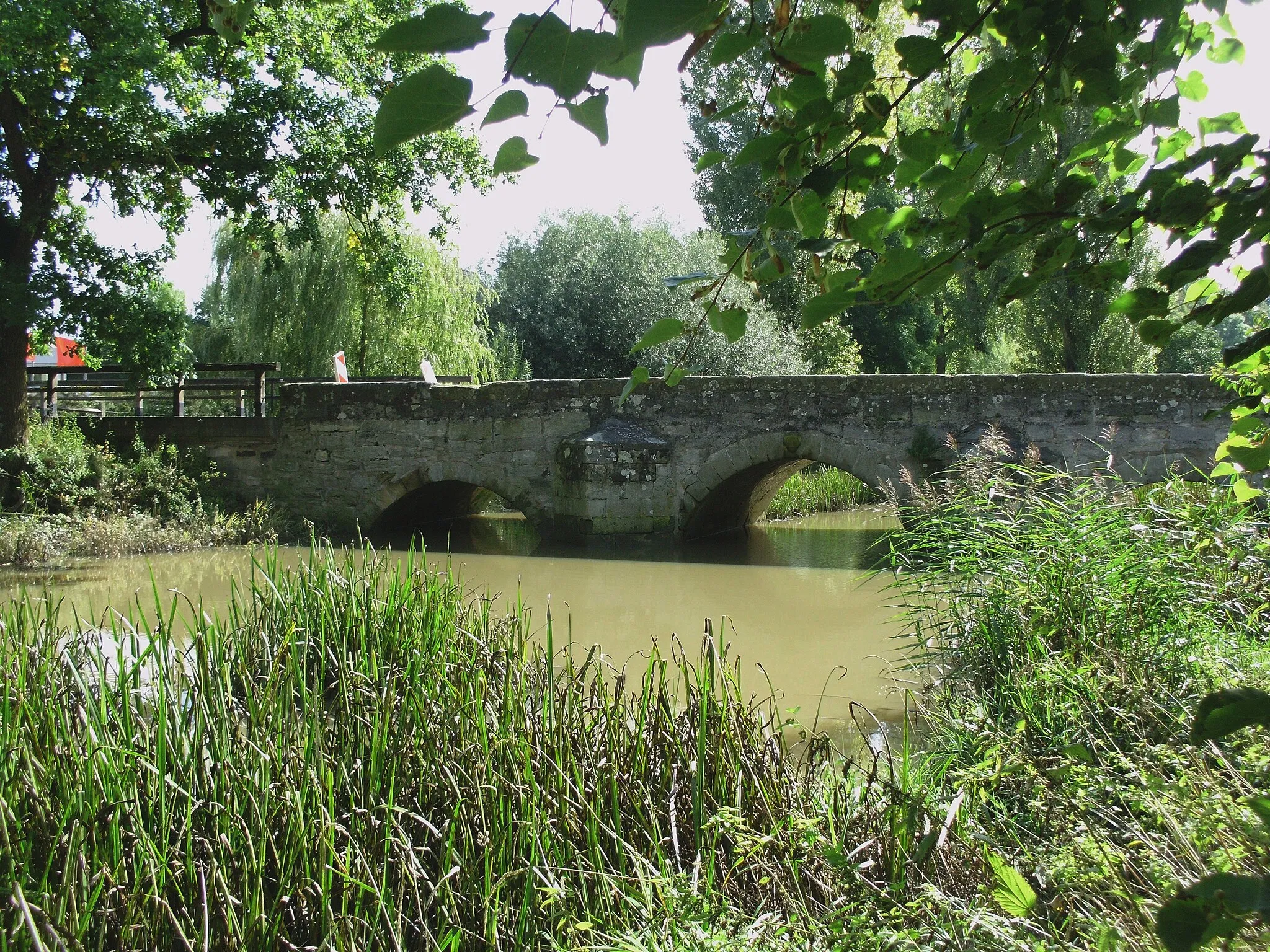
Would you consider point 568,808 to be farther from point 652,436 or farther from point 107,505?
point 107,505

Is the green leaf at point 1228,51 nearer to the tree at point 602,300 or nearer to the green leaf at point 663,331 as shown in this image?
the green leaf at point 663,331

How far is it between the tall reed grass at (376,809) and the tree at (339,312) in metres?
13.6

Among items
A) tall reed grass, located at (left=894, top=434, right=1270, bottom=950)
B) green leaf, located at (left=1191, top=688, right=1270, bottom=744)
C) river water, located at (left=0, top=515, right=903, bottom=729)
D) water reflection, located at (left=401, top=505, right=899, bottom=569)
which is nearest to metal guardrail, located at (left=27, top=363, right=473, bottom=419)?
water reflection, located at (left=401, top=505, right=899, bottom=569)

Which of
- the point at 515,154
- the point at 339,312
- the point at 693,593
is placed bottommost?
the point at 693,593

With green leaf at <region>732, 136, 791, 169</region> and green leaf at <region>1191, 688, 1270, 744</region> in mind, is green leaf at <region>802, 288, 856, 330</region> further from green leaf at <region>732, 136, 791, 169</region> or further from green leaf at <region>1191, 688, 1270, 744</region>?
green leaf at <region>1191, 688, 1270, 744</region>

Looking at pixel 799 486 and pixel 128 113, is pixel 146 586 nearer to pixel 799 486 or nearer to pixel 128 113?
pixel 128 113

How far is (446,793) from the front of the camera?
2436 mm

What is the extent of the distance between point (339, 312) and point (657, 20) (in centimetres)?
1598

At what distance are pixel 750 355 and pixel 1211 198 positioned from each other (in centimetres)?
1840

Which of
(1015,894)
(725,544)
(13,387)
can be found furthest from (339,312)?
(1015,894)

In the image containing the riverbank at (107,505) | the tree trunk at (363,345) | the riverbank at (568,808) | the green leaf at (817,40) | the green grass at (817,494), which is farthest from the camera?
the tree trunk at (363,345)

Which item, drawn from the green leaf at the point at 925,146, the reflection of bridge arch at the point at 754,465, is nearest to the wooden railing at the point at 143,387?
the reflection of bridge arch at the point at 754,465

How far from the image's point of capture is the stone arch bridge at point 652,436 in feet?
31.4

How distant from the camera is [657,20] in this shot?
874 mm
